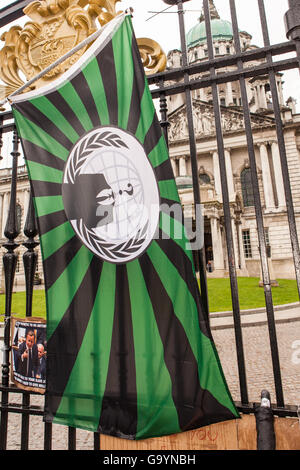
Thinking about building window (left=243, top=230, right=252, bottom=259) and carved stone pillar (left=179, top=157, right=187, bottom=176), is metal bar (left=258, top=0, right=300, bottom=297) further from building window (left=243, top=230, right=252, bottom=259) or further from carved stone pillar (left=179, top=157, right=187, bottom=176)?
building window (left=243, top=230, right=252, bottom=259)

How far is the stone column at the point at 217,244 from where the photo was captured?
2091 centimetres

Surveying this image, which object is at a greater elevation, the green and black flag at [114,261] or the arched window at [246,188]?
the arched window at [246,188]

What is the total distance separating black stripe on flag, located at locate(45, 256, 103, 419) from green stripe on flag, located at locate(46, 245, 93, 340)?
3 centimetres

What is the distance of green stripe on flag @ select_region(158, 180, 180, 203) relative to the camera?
166cm

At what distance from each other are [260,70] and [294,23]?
1.13 feet

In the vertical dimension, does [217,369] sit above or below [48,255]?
below

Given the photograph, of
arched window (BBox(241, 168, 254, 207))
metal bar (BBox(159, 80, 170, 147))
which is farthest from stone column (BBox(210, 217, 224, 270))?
metal bar (BBox(159, 80, 170, 147))

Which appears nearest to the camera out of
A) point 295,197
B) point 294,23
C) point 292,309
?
point 294,23

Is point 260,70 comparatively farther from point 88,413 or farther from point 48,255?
point 88,413

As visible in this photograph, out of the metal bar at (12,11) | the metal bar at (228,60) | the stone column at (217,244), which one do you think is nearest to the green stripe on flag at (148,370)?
the metal bar at (228,60)

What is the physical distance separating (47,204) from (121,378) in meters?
1.10

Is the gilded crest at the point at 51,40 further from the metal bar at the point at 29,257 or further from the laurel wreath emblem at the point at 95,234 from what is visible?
the metal bar at the point at 29,257

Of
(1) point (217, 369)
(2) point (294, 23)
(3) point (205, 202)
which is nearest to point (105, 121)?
(2) point (294, 23)
